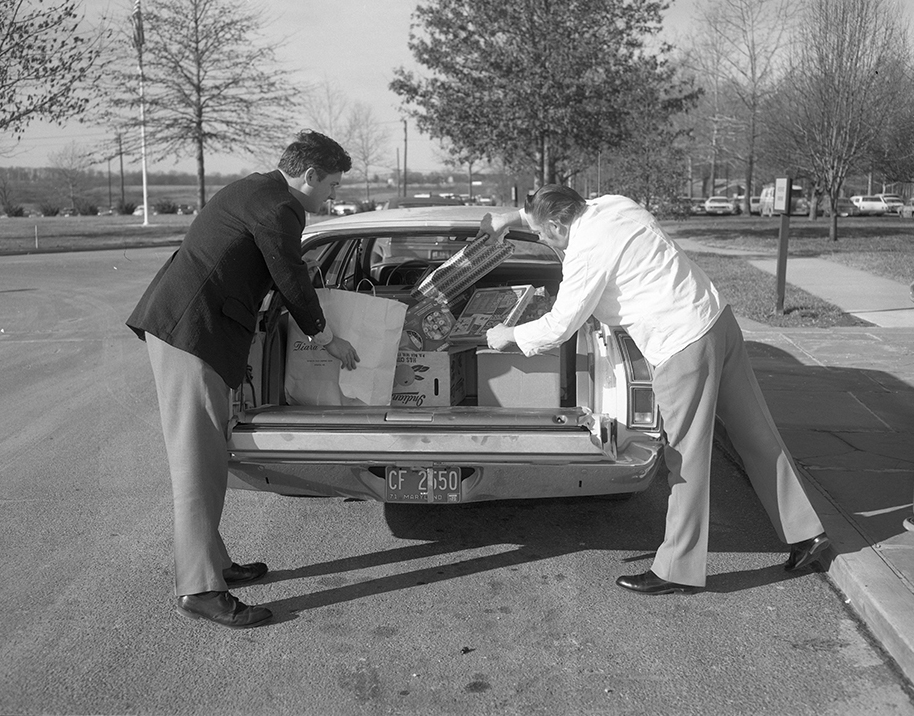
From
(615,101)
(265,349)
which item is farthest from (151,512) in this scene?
(615,101)

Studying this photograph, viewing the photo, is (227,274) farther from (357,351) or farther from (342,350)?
(357,351)

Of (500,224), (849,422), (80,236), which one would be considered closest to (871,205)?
(80,236)

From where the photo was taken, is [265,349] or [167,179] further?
[167,179]

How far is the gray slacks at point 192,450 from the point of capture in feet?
11.8

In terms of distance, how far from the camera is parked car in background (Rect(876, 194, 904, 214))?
55625mm

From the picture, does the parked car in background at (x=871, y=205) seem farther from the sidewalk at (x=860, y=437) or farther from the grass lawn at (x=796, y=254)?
the sidewalk at (x=860, y=437)

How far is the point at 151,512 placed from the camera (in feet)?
16.4

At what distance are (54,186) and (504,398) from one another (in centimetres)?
8221

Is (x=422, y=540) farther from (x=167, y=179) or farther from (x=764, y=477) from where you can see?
(x=167, y=179)

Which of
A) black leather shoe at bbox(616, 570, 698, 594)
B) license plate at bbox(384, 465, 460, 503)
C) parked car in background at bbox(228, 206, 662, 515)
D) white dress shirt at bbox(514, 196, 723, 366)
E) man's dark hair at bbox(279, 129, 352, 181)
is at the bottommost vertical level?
black leather shoe at bbox(616, 570, 698, 594)

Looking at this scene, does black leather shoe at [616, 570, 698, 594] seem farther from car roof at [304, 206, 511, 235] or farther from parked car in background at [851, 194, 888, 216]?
parked car in background at [851, 194, 888, 216]

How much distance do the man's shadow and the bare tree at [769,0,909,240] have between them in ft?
63.1

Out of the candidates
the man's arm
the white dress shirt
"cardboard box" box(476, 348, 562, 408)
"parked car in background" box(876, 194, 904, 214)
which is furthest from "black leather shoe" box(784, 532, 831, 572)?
"parked car in background" box(876, 194, 904, 214)

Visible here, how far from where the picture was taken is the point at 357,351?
14.1ft
